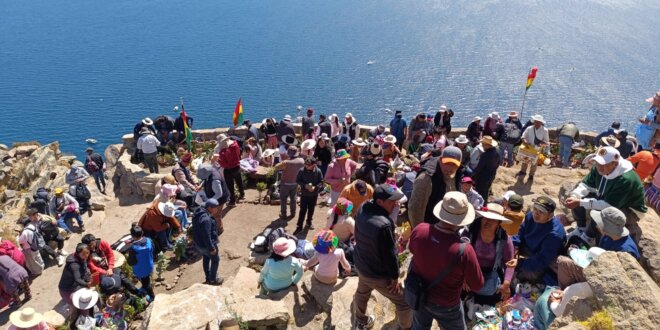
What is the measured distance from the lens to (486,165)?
8922 millimetres

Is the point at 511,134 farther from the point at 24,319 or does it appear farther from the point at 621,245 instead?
the point at 24,319

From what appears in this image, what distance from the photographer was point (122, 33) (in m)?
47.1

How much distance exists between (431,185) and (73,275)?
19.3 ft

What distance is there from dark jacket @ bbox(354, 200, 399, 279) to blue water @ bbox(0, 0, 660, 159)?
886 inches

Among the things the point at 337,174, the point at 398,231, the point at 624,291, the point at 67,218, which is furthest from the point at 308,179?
the point at 67,218

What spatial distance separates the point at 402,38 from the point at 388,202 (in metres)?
40.9

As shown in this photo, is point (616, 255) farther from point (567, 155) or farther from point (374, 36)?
point (374, 36)

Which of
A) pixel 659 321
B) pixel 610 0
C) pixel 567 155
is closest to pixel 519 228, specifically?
pixel 659 321

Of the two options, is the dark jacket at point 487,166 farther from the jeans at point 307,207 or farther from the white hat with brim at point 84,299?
the white hat with brim at point 84,299

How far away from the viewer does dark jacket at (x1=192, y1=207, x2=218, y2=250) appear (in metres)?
8.05

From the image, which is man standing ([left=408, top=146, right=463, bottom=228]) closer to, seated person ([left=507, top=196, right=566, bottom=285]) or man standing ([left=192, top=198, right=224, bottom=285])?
seated person ([left=507, top=196, right=566, bottom=285])

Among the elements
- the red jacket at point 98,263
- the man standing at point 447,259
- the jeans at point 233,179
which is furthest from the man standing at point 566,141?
the red jacket at point 98,263

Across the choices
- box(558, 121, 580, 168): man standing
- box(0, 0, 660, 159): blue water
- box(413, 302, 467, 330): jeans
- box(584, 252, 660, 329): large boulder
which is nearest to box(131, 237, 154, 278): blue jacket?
box(413, 302, 467, 330): jeans

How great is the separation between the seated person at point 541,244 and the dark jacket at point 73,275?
6.59 meters
